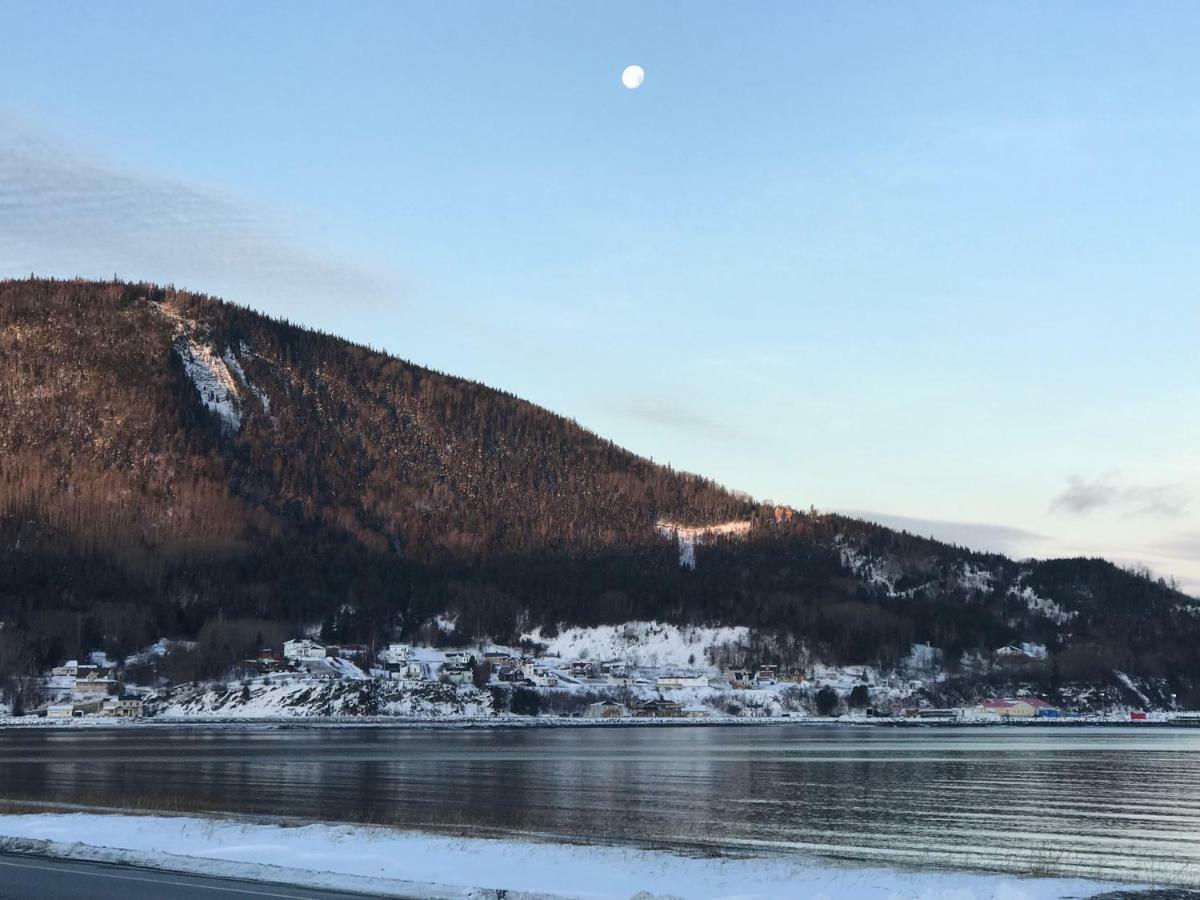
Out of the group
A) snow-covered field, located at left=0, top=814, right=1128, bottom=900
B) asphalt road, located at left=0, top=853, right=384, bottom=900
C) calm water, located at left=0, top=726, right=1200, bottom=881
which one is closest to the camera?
asphalt road, located at left=0, top=853, right=384, bottom=900

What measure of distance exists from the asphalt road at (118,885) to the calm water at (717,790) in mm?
19583

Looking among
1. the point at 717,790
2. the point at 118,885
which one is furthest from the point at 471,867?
the point at 717,790

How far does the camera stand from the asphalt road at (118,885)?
95.2 ft

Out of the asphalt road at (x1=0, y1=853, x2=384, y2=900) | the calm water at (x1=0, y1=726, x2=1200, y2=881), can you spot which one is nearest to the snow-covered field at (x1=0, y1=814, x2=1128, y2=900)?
the asphalt road at (x1=0, y1=853, x2=384, y2=900)

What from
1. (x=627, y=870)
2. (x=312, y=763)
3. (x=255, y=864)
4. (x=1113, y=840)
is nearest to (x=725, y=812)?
(x=1113, y=840)

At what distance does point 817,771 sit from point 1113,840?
50.5 metres

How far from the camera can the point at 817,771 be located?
103062 mm

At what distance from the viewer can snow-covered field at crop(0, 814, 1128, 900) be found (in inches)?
1200

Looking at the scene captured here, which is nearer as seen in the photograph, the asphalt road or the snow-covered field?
the asphalt road

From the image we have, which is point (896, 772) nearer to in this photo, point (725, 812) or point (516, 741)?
point (725, 812)

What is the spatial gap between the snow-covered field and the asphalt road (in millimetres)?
924

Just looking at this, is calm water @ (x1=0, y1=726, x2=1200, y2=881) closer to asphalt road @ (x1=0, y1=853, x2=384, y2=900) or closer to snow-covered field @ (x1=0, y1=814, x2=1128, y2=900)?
snow-covered field @ (x1=0, y1=814, x2=1128, y2=900)

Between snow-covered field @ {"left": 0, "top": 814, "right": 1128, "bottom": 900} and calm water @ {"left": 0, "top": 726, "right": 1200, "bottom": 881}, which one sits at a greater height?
snow-covered field @ {"left": 0, "top": 814, "right": 1128, "bottom": 900}

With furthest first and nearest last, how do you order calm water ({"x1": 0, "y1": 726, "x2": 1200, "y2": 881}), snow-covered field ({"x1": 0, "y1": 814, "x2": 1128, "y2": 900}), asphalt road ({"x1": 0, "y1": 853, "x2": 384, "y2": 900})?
calm water ({"x1": 0, "y1": 726, "x2": 1200, "y2": 881}) < snow-covered field ({"x1": 0, "y1": 814, "x2": 1128, "y2": 900}) < asphalt road ({"x1": 0, "y1": 853, "x2": 384, "y2": 900})
